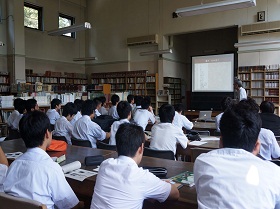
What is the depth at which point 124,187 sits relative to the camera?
1458mm

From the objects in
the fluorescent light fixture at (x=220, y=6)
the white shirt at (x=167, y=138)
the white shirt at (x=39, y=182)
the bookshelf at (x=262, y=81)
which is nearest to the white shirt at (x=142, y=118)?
the white shirt at (x=167, y=138)

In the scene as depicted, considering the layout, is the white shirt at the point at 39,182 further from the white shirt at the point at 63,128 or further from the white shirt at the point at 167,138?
the white shirt at the point at 63,128

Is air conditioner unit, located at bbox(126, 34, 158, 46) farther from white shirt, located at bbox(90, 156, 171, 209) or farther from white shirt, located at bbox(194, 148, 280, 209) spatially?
white shirt, located at bbox(194, 148, 280, 209)

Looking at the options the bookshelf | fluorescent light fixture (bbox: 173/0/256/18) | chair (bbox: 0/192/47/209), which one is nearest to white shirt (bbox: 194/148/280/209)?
chair (bbox: 0/192/47/209)

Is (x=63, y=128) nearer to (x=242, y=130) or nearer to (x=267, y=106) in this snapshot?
(x=267, y=106)

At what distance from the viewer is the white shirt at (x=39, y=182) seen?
62.1 inches

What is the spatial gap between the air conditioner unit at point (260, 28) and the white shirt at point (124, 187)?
8876 mm

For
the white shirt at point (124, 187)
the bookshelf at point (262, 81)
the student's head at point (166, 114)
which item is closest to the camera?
the white shirt at point (124, 187)

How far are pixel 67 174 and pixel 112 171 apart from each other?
0.74 m

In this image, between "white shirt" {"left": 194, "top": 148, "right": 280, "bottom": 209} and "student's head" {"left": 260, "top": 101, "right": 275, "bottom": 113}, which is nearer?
"white shirt" {"left": 194, "top": 148, "right": 280, "bottom": 209}

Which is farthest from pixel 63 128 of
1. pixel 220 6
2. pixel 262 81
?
pixel 262 81

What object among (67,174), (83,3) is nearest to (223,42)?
(83,3)

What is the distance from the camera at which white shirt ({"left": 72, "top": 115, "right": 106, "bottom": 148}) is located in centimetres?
391

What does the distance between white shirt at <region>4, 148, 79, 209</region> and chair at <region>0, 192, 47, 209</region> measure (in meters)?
0.15
